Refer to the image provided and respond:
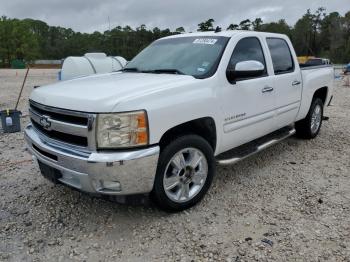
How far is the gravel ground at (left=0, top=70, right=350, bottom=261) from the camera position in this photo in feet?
10.2

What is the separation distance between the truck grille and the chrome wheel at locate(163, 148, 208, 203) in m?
0.82

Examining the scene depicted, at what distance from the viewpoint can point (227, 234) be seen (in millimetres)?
3373

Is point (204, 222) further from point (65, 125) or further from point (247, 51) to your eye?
point (247, 51)

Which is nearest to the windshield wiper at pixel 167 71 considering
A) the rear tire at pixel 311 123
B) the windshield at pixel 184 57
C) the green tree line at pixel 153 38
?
the windshield at pixel 184 57

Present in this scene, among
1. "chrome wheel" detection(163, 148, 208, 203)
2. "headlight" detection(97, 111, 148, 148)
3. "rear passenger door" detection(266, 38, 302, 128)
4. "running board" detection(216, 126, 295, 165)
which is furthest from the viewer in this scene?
"rear passenger door" detection(266, 38, 302, 128)

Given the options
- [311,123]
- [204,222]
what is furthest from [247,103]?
[311,123]

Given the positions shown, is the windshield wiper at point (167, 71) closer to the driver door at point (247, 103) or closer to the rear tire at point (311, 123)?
the driver door at point (247, 103)

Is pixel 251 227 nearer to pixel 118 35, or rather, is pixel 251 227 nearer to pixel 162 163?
pixel 162 163

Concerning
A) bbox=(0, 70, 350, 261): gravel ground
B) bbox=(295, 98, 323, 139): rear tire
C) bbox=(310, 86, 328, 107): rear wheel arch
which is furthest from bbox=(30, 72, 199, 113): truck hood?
bbox=(310, 86, 328, 107): rear wheel arch

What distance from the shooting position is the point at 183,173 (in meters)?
3.67

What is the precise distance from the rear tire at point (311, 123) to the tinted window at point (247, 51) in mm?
1908

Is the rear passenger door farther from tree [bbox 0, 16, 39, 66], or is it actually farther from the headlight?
tree [bbox 0, 16, 39, 66]

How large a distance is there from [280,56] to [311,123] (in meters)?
1.65

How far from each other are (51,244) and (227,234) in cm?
159
